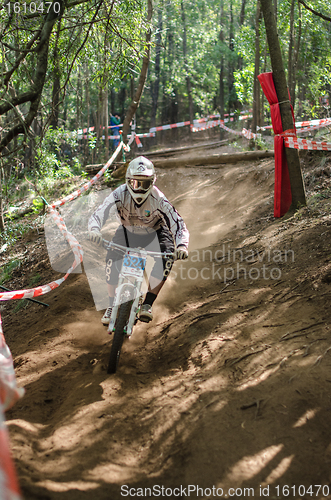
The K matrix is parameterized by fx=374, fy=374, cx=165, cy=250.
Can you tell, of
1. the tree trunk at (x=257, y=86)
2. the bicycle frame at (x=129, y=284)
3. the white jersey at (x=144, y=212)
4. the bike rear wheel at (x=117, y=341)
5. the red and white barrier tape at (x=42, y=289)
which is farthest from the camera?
the tree trunk at (x=257, y=86)

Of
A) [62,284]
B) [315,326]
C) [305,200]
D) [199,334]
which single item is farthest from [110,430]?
[305,200]

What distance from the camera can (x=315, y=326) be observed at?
142 inches

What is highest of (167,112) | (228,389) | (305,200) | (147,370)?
(167,112)

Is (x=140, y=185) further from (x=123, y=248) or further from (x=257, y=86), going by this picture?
(x=257, y=86)

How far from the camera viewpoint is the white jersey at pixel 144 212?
14.3 feet

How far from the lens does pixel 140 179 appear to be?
13.2 feet

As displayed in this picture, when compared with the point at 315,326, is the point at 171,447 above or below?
below

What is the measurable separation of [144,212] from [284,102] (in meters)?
3.73

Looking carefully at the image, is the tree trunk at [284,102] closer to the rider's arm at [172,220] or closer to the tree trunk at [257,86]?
the rider's arm at [172,220]

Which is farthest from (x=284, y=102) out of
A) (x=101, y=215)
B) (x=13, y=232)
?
(x=13, y=232)

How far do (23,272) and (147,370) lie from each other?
4399 mm

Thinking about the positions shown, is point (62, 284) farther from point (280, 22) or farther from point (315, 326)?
point (280, 22)

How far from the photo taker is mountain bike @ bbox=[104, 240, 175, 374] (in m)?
3.74

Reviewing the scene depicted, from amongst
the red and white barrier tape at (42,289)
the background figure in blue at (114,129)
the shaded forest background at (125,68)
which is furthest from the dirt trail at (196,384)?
the background figure in blue at (114,129)
